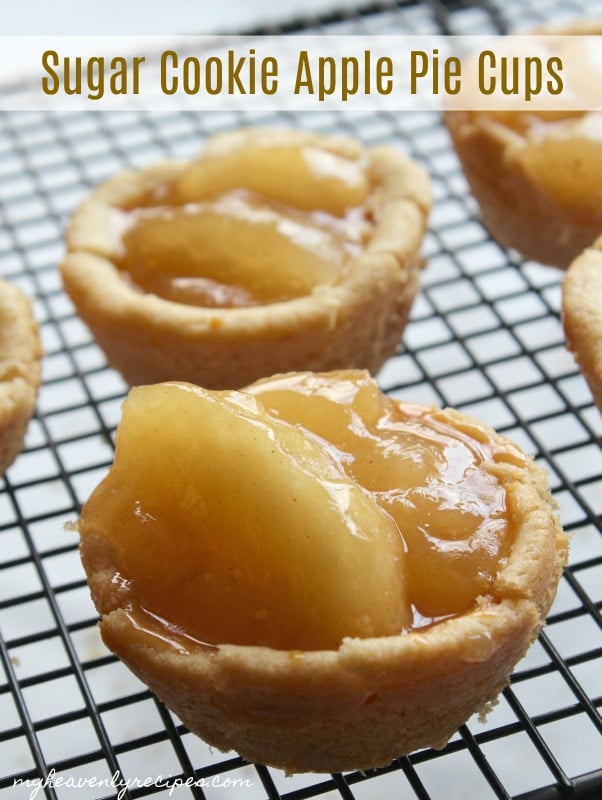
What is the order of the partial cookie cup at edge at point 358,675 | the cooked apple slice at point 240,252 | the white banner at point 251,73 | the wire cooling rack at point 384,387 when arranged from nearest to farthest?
1. the partial cookie cup at edge at point 358,675
2. the wire cooling rack at point 384,387
3. the cooked apple slice at point 240,252
4. the white banner at point 251,73

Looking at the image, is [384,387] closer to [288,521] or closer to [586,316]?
[586,316]

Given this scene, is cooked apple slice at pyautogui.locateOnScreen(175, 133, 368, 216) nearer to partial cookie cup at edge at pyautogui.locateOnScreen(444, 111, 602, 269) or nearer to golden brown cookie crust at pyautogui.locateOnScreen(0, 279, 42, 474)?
partial cookie cup at edge at pyautogui.locateOnScreen(444, 111, 602, 269)

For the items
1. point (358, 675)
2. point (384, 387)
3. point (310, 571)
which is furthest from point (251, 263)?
point (358, 675)

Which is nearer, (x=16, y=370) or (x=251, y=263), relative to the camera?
(x=16, y=370)

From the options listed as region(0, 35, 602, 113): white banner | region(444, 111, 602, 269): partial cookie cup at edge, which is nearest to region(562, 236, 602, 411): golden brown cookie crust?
region(444, 111, 602, 269): partial cookie cup at edge

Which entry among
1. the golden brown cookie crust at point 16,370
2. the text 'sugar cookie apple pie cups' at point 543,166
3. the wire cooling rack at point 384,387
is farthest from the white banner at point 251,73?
the golden brown cookie crust at point 16,370

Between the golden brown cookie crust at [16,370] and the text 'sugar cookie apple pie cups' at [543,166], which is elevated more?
the text 'sugar cookie apple pie cups' at [543,166]

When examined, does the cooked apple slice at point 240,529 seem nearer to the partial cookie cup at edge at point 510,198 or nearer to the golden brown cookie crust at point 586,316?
the golden brown cookie crust at point 586,316

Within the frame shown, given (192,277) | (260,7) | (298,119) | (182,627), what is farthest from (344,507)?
(260,7)
